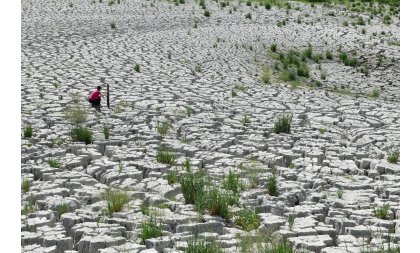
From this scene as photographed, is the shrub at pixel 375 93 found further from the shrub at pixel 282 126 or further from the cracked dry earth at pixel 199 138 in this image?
the shrub at pixel 282 126

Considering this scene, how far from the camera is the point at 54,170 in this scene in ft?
28.5

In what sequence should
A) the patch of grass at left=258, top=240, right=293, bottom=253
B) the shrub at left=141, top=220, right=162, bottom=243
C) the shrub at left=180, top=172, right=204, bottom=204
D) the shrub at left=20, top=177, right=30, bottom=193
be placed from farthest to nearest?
the shrub at left=20, top=177, right=30, bottom=193, the shrub at left=180, top=172, right=204, bottom=204, the shrub at left=141, top=220, right=162, bottom=243, the patch of grass at left=258, top=240, right=293, bottom=253

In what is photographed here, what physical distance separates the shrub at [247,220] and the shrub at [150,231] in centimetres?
86

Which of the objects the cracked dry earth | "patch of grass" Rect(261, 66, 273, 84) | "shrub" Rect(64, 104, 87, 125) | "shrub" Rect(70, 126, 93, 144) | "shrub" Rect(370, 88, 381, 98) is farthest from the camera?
"patch of grass" Rect(261, 66, 273, 84)

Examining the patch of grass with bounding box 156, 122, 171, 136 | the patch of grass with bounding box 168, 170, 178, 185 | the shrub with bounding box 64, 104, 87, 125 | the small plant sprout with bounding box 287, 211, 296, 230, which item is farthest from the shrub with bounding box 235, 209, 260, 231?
the shrub with bounding box 64, 104, 87, 125

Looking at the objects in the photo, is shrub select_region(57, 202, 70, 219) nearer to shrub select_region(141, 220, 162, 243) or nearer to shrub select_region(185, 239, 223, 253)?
shrub select_region(141, 220, 162, 243)

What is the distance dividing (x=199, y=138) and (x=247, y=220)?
153 inches

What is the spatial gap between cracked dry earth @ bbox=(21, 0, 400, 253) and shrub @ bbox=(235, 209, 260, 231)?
7 centimetres

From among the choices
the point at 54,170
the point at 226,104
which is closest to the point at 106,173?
the point at 54,170

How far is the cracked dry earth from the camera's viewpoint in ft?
22.0

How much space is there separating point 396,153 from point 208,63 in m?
9.44

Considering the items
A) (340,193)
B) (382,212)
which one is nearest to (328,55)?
(340,193)

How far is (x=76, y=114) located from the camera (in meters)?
11.6

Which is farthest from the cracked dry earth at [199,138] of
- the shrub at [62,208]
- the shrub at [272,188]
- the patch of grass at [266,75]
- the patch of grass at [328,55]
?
the patch of grass at [328,55]
